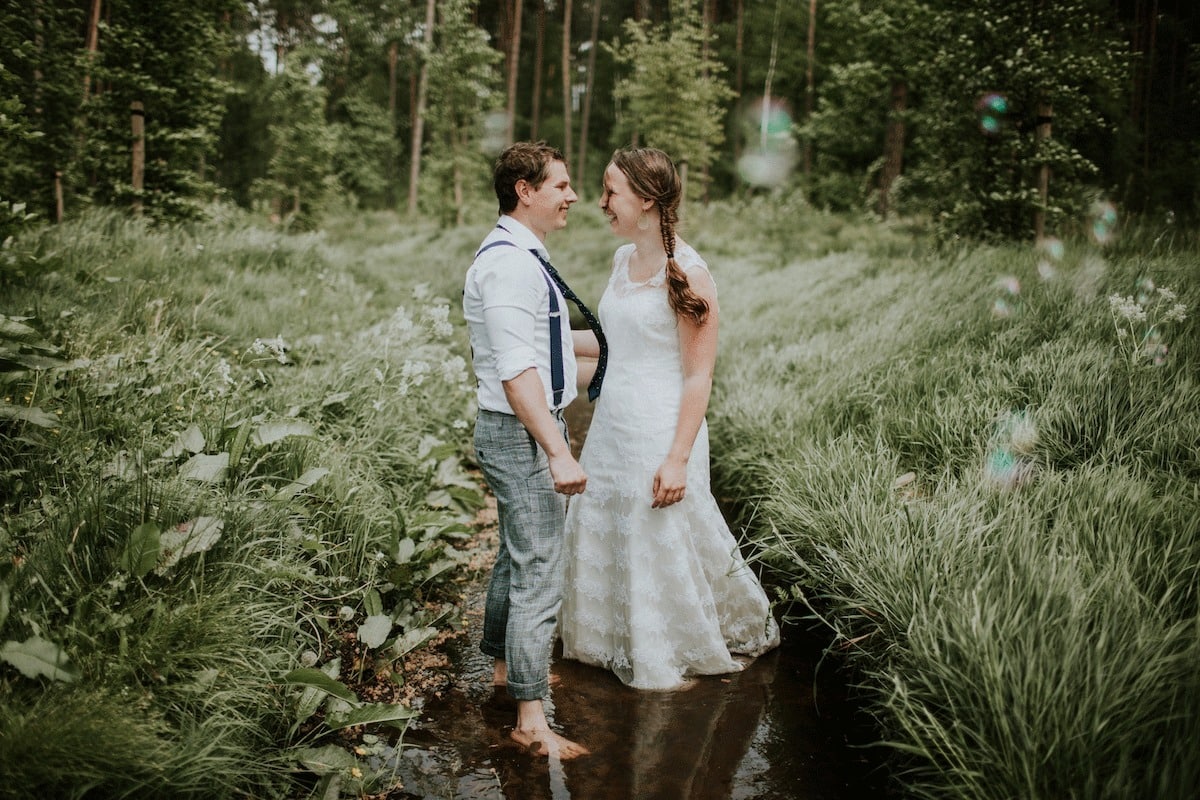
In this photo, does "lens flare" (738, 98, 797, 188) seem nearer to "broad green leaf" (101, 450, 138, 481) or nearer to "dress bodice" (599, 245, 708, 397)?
"dress bodice" (599, 245, 708, 397)

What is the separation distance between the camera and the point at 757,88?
3362 centimetres

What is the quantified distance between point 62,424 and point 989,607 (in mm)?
4336

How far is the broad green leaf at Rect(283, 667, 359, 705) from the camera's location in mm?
2482

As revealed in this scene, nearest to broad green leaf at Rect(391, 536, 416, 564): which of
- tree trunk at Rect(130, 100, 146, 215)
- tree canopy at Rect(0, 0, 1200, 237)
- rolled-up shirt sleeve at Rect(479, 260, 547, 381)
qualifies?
rolled-up shirt sleeve at Rect(479, 260, 547, 381)

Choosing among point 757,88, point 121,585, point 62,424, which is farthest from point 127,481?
point 757,88

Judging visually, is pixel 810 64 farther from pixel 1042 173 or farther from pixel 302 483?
pixel 302 483

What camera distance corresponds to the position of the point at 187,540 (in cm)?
253

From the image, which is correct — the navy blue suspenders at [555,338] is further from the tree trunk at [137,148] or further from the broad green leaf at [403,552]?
the tree trunk at [137,148]

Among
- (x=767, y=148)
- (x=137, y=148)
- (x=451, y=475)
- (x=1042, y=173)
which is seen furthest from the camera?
(x=767, y=148)

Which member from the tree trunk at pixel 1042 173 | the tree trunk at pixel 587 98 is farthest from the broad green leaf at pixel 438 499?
the tree trunk at pixel 587 98

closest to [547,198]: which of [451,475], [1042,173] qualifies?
[451,475]

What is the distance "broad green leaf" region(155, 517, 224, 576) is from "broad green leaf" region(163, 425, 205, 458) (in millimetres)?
635

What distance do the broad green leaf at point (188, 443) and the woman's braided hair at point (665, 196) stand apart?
7.85ft

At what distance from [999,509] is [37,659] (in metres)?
3.70
